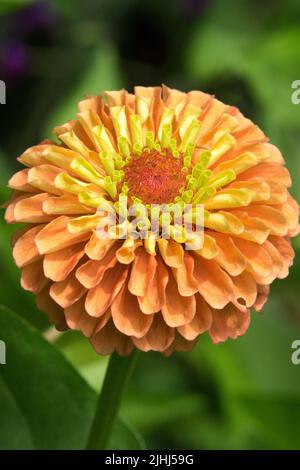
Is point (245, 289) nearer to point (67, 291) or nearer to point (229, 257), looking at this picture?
point (229, 257)

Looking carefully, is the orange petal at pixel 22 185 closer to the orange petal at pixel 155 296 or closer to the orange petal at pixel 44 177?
the orange petal at pixel 44 177

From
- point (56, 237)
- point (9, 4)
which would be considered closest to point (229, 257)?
point (56, 237)

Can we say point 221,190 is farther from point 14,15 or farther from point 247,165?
point 14,15

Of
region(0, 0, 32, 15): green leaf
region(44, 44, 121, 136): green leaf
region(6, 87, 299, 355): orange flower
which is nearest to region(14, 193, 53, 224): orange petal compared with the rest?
region(6, 87, 299, 355): orange flower

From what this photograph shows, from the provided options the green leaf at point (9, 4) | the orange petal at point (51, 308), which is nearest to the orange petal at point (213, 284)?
the orange petal at point (51, 308)

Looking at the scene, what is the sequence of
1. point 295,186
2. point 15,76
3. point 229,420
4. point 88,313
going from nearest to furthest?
point 88,313 → point 229,420 → point 295,186 → point 15,76

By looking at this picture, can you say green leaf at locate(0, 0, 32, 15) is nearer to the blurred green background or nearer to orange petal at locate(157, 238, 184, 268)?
the blurred green background

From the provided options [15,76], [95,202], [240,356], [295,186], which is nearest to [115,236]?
[95,202]
